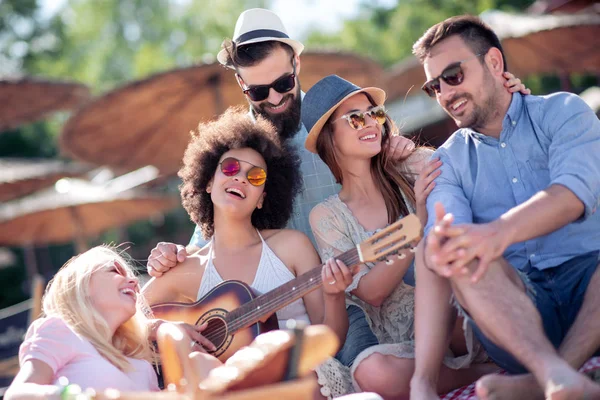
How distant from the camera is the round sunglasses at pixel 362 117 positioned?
412 cm

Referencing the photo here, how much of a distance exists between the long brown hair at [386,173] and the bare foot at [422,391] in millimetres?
1212

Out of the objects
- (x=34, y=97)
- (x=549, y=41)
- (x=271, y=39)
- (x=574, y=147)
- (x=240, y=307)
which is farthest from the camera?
(x=34, y=97)

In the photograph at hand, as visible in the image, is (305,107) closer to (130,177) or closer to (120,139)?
(120,139)

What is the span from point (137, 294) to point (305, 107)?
150 cm

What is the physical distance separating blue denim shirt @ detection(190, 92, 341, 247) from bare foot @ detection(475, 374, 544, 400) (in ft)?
7.57

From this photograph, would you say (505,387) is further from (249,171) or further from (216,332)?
(249,171)

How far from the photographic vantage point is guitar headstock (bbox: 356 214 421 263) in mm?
3141

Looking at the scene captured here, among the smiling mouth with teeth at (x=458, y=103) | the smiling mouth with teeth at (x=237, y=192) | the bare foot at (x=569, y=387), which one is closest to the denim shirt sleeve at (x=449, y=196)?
the smiling mouth with teeth at (x=458, y=103)

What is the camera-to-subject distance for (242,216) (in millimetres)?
4254

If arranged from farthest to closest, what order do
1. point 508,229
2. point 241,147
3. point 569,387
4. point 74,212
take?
1. point 74,212
2. point 241,147
3. point 508,229
4. point 569,387

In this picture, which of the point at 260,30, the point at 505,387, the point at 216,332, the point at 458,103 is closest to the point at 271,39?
the point at 260,30

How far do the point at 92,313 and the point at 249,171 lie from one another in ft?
4.16

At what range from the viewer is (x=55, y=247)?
21875 mm

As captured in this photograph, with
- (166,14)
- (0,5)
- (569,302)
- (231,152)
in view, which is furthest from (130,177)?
(166,14)
